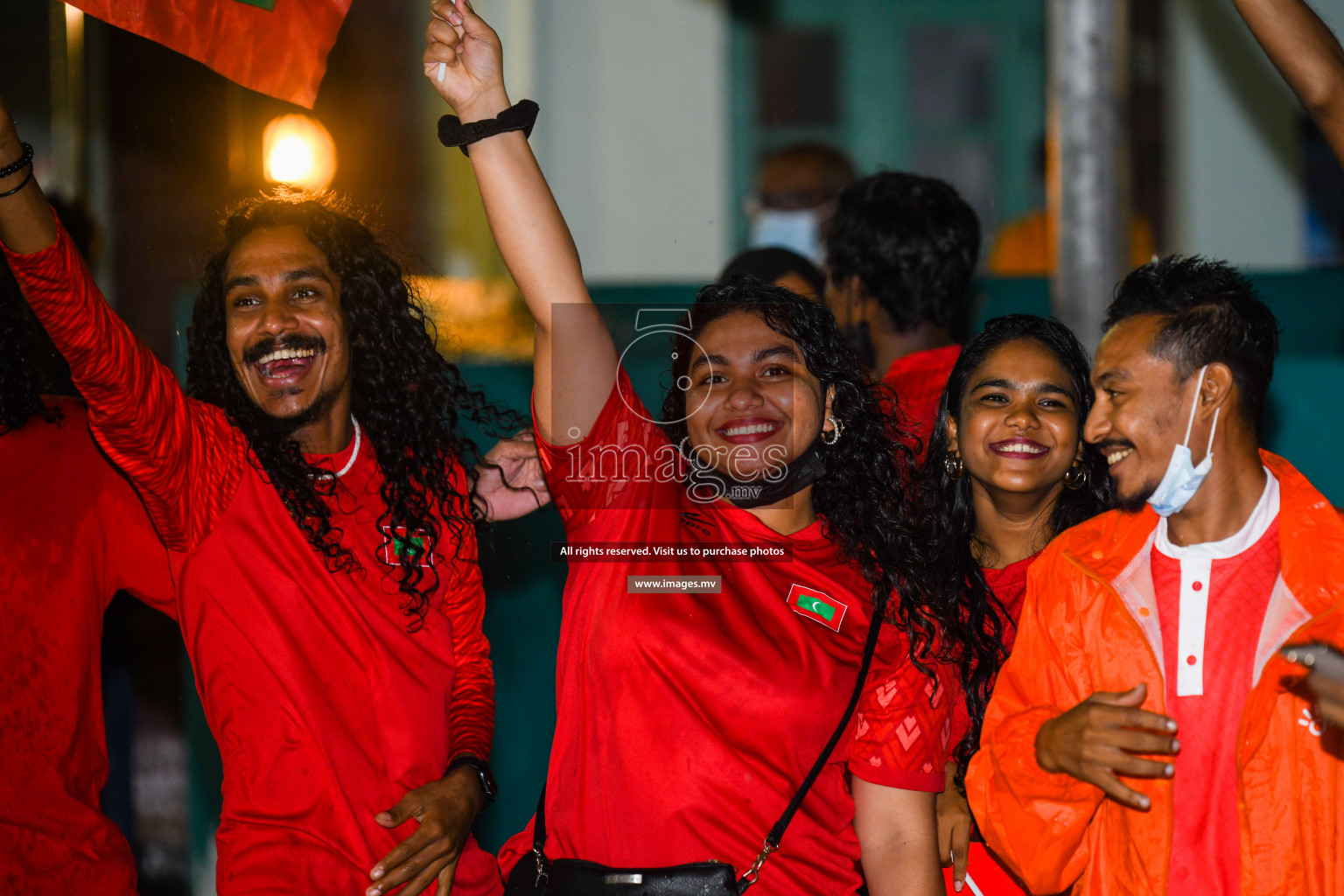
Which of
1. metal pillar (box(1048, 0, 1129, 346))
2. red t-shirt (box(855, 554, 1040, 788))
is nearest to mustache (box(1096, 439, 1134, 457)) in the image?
red t-shirt (box(855, 554, 1040, 788))

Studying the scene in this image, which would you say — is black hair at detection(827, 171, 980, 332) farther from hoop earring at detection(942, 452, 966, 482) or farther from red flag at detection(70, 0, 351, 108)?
red flag at detection(70, 0, 351, 108)

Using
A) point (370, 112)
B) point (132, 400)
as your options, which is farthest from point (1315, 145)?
point (132, 400)

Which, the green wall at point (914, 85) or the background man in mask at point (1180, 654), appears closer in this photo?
the background man in mask at point (1180, 654)

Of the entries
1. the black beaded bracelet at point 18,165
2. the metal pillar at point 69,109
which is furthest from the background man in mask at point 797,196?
the black beaded bracelet at point 18,165

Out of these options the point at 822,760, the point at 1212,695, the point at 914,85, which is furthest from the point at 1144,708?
the point at 914,85

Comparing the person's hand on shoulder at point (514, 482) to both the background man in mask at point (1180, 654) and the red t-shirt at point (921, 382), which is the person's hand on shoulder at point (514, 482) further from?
the background man in mask at point (1180, 654)

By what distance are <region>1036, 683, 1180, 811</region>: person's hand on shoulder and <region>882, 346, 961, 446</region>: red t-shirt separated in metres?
0.98

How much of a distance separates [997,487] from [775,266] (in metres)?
1.37

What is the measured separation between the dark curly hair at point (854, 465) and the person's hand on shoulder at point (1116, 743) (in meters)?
0.43

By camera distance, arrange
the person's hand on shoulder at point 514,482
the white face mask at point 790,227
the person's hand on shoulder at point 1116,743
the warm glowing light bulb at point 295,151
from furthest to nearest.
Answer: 1. the white face mask at point 790,227
2. the warm glowing light bulb at point 295,151
3. the person's hand on shoulder at point 514,482
4. the person's hand on shoulder at point 1116,743

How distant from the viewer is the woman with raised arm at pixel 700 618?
2.22m

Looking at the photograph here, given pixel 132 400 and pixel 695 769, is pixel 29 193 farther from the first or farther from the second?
pixel 695 769

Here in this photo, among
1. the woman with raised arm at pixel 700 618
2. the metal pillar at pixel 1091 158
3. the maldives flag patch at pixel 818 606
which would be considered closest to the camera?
the woman with raised arm at pixel 700 618

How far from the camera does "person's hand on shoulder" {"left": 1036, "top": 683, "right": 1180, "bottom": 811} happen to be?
191cm
